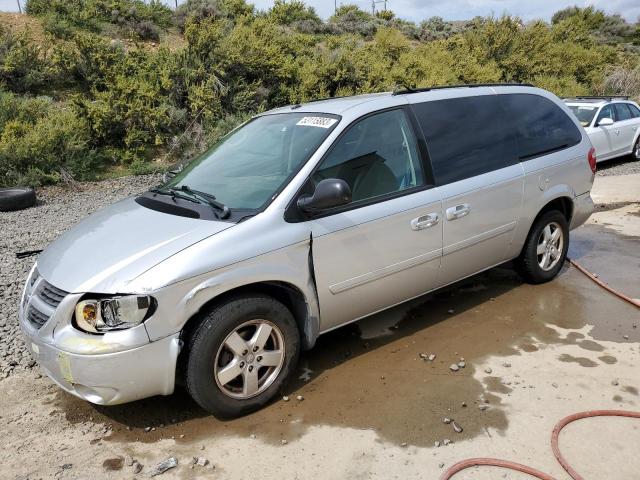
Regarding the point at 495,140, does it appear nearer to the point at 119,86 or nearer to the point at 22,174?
the point at 22,174

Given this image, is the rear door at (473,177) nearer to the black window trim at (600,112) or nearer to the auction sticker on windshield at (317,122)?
the auction sticker on windshield at (317,122)

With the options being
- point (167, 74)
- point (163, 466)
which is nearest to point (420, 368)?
point (163, 466)

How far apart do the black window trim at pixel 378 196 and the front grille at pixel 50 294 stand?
1.34m

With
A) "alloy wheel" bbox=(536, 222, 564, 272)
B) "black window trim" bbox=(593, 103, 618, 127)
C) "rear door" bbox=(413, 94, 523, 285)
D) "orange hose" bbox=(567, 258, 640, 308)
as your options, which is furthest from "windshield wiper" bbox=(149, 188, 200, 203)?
"black window trim" bbox=(593, 103, 618, 127)

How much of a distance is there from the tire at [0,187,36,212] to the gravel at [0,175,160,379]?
13cm

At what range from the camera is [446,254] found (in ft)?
13.6

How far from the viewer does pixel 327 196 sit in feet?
10.8

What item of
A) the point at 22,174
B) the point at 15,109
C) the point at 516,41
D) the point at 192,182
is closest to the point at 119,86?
the point at 15,109

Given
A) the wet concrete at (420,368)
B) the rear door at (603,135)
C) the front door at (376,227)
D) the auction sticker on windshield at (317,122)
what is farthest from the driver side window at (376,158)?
the rear door at (603,135)

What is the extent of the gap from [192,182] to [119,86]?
9.06 meters

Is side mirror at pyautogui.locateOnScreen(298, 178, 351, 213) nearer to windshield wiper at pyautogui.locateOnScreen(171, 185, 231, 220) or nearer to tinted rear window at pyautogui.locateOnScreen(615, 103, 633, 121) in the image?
windshield wiper at pyautogui.locateOnScreen(171, 185, 231, 220)

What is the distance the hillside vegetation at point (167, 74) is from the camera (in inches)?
424

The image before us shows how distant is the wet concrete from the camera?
324 cm

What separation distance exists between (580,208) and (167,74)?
10213mm
